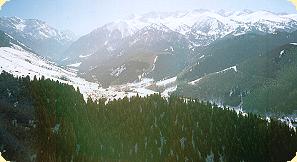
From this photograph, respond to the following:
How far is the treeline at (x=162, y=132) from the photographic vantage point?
7381cm

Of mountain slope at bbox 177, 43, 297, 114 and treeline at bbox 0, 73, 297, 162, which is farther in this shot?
mountain slope at bbox 177, 43, 297, 114

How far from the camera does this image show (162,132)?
305 feet

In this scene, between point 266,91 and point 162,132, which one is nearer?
point 162,132

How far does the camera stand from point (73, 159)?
6141 centimetres

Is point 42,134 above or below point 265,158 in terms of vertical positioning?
above

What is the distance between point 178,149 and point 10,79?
36114mm

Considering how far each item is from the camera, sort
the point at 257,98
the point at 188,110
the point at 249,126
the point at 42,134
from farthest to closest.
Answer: the point at 257,98 < the point at 188,110 < the point at 249,126 < the point at 42,134

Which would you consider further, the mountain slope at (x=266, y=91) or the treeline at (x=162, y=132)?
the mountain slope at (x=266, y=91)

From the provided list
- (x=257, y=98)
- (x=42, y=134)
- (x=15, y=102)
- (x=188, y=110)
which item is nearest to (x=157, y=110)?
(x=188, y=110)

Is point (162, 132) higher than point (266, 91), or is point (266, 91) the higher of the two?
point (162, 132)

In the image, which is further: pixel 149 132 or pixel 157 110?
pixel 157 110

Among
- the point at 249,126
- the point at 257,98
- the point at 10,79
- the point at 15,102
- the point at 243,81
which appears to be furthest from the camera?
the point at 243,81

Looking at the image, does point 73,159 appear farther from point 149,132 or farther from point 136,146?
point 149,132

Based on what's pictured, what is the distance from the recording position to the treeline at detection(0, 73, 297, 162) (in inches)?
2906
